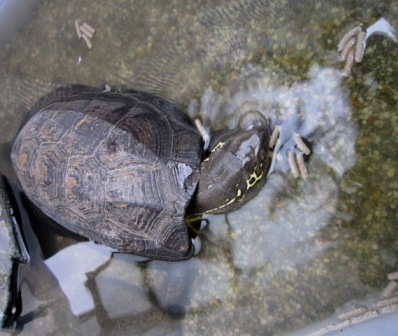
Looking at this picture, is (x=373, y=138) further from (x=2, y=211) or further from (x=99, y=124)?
(x=2, y=211)

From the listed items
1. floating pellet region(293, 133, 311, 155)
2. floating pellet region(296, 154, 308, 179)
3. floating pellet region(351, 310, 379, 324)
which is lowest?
floating pellet region(351, 310, 379, 324)

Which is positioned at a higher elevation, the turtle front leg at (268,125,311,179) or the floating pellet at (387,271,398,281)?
the turtle front leg at (268,125,311,179)

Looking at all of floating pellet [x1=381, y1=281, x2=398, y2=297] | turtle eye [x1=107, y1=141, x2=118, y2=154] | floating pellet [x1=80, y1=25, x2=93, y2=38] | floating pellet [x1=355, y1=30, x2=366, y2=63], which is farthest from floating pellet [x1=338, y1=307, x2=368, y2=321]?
floating pellet [x1=80, y1=25, x2=93, y2=38]

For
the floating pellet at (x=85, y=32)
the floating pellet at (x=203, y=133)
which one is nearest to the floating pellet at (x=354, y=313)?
the floating pellet at (x=203, y=133)

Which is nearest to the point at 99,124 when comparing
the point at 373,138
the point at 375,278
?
the point at 373,138

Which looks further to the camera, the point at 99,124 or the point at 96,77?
the point at 96,77

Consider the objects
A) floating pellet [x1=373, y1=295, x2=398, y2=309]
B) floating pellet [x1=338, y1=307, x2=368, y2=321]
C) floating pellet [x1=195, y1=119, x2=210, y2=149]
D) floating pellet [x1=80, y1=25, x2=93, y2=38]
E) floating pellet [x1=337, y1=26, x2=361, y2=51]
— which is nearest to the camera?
floating pellet [x1=373, y1=295, x2=398, y2=309]

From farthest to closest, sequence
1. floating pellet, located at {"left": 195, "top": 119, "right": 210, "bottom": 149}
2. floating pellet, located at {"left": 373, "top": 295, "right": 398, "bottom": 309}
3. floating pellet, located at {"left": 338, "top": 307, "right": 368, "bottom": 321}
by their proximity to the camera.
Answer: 1. floating pellet, located at {"left": 195, "top": 119, "right": 210, "bottom": 149}
2. floating pellet, located at {"left": 338, "top": 307, "right": 368, "bottom": 321}
3. floating pellet, located at {"left": 373, "top": 295, "right": 398, "bottom": 309}

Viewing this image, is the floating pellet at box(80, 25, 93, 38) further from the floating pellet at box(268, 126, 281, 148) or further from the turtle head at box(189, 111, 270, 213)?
the floating pellet at box(268, 126, 281, 148)
